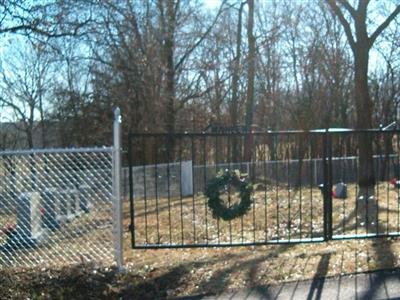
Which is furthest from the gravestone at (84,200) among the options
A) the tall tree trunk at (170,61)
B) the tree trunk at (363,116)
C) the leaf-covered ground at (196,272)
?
the tall tree trunk at (170,61)

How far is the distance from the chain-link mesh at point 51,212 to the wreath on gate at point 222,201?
4.25ft

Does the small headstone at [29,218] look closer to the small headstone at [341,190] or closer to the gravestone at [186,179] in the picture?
the small headstone at [341,190]

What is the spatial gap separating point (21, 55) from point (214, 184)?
2563 cm

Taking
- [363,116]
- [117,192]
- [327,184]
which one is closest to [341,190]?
[363,116]

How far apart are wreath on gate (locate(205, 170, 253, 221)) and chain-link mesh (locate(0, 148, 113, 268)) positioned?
1.29 m

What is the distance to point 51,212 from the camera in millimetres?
9922

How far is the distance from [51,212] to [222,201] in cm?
380

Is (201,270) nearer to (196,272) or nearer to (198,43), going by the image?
(196,272)

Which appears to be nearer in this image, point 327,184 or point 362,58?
point 327,184

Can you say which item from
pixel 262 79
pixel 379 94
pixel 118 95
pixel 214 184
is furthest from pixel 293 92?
pixel 214 184

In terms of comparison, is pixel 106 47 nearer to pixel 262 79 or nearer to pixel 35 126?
pixel 35 126

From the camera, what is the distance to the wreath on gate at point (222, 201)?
7336 millimetres

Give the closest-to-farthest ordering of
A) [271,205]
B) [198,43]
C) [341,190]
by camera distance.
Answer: [271,205], [341,190], [198,43]

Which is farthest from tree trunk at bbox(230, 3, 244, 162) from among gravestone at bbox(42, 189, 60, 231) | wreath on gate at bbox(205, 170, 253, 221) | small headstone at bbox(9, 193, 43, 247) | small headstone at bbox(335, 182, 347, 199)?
wreath on gate at bbox(205, 170, 253, 221)
